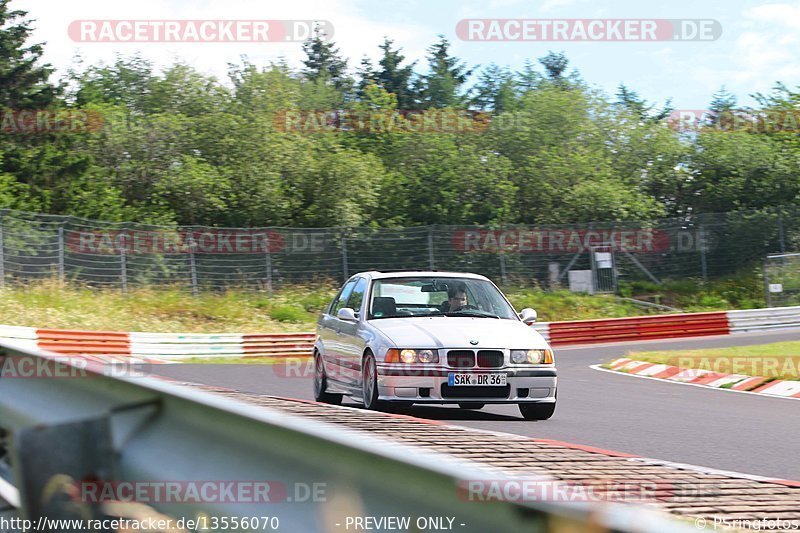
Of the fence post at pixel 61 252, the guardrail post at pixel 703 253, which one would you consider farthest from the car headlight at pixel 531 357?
the guardrail post at pixel 703 253

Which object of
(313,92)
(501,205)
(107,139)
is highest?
(313,92)

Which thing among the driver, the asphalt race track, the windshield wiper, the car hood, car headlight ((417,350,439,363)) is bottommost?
the asphalt race track

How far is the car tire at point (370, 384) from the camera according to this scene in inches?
409

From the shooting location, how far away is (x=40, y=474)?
3.63 metres

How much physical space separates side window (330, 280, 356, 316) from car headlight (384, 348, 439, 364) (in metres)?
2.26

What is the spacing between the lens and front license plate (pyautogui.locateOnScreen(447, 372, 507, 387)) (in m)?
10.1

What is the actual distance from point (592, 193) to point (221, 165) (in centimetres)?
1533

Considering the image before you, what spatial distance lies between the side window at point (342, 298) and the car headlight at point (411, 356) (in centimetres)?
226

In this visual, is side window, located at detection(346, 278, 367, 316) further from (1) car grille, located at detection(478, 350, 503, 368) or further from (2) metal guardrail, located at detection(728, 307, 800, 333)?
(2) metal guardrail, located at detection(728, 307, 800, 333)

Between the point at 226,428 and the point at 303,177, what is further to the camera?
the point at 303,177

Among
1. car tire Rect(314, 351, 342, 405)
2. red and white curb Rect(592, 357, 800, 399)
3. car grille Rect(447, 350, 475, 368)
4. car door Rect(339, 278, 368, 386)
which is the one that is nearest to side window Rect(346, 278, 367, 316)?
car door Rect(339, 278, 368, 386)

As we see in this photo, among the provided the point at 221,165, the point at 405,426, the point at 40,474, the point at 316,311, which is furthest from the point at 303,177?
the point at 40,474

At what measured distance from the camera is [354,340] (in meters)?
11.2

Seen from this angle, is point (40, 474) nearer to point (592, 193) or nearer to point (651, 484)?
point (651, 484)
